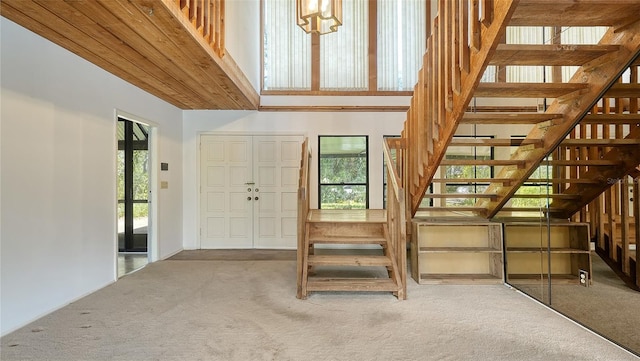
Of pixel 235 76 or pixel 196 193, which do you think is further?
pixel 196 193

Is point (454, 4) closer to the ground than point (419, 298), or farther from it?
farther from it

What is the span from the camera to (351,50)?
19.3ft

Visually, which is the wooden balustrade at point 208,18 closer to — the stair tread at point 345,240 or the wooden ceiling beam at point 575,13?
the stair tread at point 345,240

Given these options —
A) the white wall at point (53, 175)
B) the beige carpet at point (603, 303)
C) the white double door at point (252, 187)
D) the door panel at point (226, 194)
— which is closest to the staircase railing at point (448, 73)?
the beige carpet at point (603, 303)

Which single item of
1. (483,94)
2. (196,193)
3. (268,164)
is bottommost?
(196,193)

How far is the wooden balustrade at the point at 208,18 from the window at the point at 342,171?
2.64 meters

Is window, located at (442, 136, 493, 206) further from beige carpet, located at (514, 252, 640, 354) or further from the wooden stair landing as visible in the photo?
beige carpet, located at (514, 252, 640, 354)

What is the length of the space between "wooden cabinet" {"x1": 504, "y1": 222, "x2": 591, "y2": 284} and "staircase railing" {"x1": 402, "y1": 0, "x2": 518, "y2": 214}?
1.19 meters

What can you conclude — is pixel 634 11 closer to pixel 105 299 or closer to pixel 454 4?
pixel 454 4

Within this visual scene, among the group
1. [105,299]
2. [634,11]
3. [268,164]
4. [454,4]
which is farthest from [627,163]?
[105,299]

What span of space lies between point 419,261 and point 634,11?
277 cm

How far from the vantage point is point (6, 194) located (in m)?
2.60

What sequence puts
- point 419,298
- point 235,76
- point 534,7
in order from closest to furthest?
point 534,7 → point 419,298 → point 235,76

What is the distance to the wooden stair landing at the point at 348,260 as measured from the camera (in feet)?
10.6
